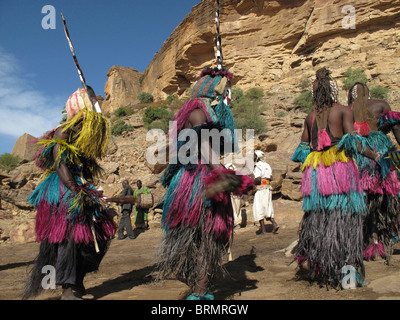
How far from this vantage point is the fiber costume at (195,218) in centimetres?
295

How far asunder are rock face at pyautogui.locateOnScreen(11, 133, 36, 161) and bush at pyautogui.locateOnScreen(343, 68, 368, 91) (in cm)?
2213

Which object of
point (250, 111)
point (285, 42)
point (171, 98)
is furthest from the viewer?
point (171, 98)

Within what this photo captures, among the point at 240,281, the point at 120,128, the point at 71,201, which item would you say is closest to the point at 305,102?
the point at 120,128

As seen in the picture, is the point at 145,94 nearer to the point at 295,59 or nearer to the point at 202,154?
the point at 295,59

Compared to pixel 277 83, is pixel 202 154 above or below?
below

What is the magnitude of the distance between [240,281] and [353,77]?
23.0 meters

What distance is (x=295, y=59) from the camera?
3095 centimetres

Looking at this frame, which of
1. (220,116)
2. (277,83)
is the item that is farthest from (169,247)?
(277,83)

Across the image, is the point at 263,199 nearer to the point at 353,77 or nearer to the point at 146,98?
the point at 353,77

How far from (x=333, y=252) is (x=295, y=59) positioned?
99.3 ft

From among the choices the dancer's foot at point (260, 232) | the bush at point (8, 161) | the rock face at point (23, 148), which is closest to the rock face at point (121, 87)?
the rock face at point (23, 148)

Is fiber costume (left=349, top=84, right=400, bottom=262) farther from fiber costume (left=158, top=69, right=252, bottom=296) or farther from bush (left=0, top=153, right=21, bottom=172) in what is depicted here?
bush (left=0, top=153, right=21, bottom=172)

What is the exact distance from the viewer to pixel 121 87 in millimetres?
56438
